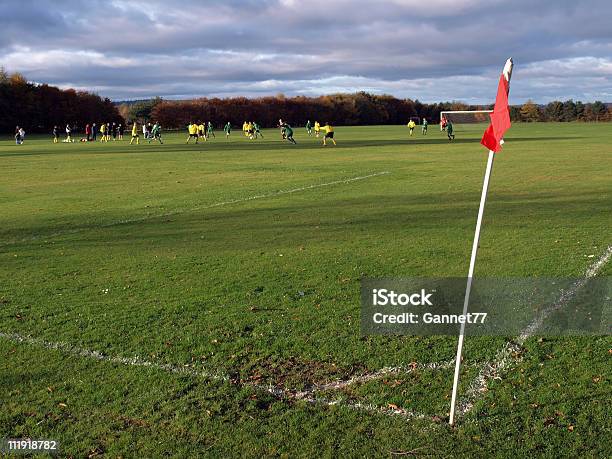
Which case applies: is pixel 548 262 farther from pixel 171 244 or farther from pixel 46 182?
pixel 46 182

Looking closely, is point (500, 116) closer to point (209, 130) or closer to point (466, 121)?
point (209, 130)

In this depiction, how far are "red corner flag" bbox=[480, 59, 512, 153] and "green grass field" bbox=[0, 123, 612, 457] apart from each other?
7.25 ft

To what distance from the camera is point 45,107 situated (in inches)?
3735

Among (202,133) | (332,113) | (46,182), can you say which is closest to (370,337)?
(46,182)

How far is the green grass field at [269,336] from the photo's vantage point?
5.05 metres

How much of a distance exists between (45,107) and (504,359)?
99.2 m

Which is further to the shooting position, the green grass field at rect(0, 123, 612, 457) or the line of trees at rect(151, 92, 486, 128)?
the line of trees at rect(151, 92, 486, 128)

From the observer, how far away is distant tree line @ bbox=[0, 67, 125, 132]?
89.9 metres

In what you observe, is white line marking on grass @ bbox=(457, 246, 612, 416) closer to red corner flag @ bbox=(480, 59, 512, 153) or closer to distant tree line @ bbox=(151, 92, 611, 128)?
red corner flag @ bbox=(480, 59, 512, 153)

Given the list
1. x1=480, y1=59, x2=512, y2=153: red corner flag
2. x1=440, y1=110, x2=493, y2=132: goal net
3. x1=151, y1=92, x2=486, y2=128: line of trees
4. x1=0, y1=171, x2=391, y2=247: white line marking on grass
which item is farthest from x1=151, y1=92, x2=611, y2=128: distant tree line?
x1=480, y1=59, x2=512, y2=153: red corner flag

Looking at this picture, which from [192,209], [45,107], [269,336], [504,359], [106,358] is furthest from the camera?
[45,107]

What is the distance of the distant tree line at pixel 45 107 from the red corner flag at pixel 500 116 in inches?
3701

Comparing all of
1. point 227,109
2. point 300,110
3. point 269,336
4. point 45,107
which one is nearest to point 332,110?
point 300,110

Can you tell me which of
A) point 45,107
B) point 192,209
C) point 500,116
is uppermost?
point 45,107
